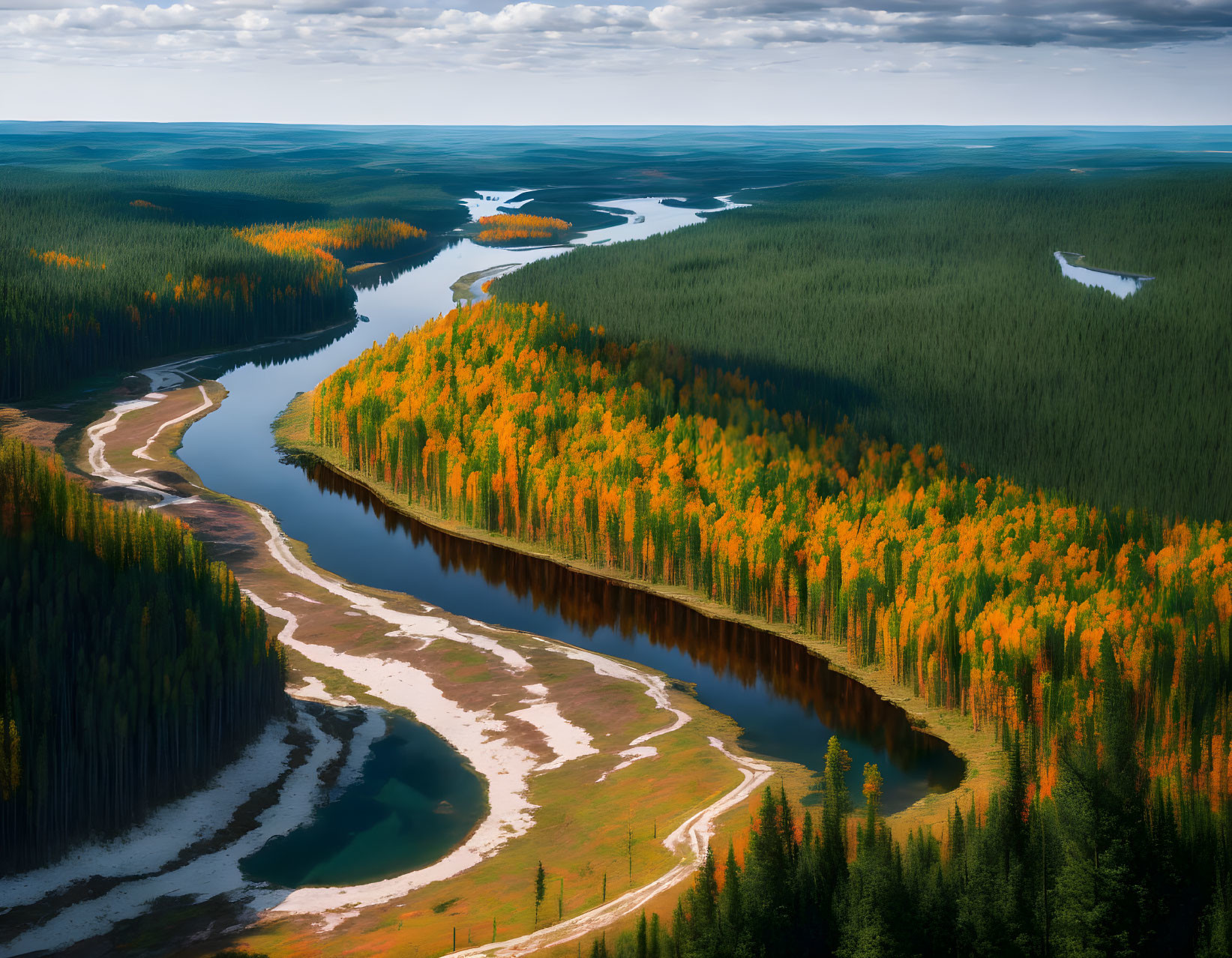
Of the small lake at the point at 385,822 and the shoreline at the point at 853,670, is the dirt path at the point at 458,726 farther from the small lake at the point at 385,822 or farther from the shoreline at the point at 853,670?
the shoreline at the point at 853,670

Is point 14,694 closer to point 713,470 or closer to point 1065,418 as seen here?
point 713,470

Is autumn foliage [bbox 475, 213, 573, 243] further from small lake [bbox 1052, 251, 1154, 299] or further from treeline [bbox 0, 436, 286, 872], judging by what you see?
treeline [bbox 0, 436, 286, 872]

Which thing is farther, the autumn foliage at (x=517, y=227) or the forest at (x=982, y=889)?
the autumn foliage at (x=517, y=227)

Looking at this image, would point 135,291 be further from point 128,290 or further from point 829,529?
point 829,529

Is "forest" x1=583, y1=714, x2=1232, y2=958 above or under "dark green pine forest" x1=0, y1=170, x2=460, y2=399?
under

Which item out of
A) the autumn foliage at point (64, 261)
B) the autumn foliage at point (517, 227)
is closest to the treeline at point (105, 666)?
the autumn foliage at point (64, 261)

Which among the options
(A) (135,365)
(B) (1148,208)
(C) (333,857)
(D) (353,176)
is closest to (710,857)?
(C) (333,857)

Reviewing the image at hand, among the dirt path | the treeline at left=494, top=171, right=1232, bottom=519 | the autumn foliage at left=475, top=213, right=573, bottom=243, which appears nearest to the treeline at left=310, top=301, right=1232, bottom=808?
the treeline at left=494, top=171, right=1232, bottom=519
